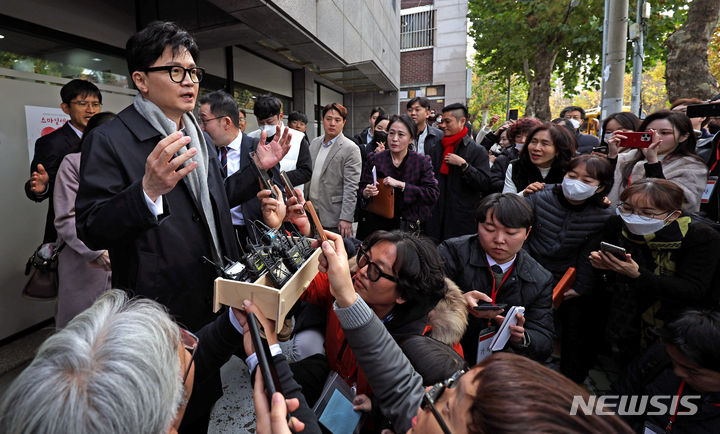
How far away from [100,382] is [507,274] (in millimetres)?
2041

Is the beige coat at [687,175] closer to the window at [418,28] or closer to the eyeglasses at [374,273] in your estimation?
the eyeglasses at [374,273]

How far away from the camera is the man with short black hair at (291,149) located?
3871mm

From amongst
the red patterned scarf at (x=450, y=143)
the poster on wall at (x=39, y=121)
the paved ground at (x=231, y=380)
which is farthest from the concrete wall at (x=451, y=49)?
the poster on wall at (x=39, y=121)

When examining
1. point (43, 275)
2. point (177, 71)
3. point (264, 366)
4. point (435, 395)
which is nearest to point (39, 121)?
point (43, 275)

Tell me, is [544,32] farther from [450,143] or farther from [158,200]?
[158,200]

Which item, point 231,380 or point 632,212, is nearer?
point 632,212

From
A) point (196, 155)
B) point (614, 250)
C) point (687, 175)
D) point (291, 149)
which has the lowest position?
point (614, 250)

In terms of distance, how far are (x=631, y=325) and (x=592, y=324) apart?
0.34m

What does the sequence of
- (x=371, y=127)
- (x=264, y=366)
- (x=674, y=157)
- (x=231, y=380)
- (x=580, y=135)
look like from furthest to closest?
(x=371, y=127) → (x=580, y=135) → (x=674, y=157) → (x=231, y=380) → (x=264, y=366)

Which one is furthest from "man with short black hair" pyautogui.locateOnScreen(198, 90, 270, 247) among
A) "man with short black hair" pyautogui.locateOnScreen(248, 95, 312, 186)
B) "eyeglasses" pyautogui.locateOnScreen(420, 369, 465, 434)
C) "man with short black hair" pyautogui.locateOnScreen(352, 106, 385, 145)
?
"man with short black hair" pyautogui.locateOnScreen(352, 106, 385, 145)

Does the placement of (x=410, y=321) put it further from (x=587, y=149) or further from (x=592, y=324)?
(x=587, y=149)

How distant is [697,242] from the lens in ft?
7.46

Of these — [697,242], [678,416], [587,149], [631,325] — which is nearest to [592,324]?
[631,325]

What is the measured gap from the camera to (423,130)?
16.5 feet
